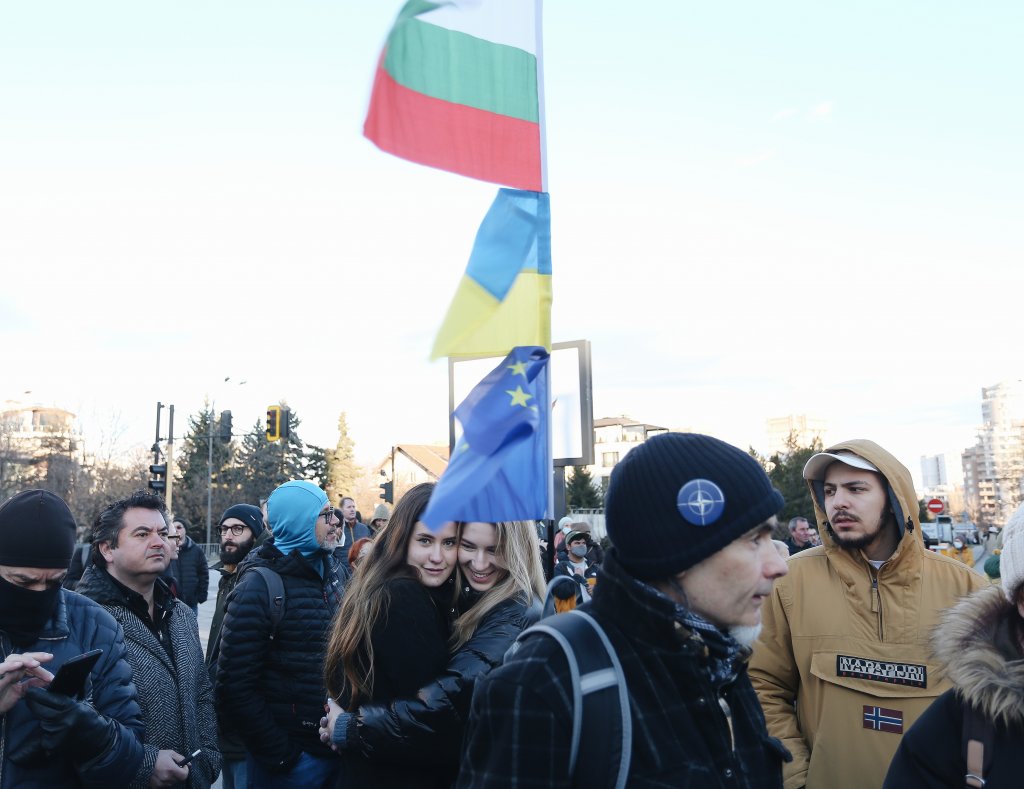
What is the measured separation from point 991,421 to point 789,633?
723 ft

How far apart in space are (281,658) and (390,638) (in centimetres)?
138

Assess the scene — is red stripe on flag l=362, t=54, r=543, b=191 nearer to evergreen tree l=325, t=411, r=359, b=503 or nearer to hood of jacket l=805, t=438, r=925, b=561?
hood of jacket l=805, t=438, r=925, b=561

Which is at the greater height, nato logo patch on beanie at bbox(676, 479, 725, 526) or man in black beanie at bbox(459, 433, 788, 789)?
nato logo patch on beanie at bbox(676, 479, 725, 526)

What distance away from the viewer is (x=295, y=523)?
193 inches

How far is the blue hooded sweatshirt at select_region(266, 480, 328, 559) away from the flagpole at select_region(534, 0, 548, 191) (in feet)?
7.91

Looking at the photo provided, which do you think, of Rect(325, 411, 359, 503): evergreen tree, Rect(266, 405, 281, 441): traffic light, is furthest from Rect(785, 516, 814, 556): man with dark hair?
Rect(325, 411, 359, 503): evergreen tree

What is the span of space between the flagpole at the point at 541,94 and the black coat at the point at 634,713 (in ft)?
5.38

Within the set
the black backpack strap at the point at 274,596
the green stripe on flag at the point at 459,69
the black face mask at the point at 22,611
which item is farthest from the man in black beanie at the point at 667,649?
the black backpack strap at the point at 274,596

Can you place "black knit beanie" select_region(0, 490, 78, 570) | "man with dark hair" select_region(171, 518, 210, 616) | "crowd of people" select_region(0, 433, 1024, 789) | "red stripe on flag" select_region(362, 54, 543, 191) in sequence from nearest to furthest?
"crowd of people" select_region(0, 433, 1024, 789), "red stripe on flag" select_region(362, 54, 543, 191), "black knit beanie" select_region(0, 490, 78, 570), "man with dark hair" select_region(171, 518, 210, 616)

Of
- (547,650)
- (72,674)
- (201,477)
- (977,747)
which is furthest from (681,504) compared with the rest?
(201,477)

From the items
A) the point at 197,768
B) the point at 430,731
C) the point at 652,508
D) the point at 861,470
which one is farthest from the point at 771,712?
the point at 197,768

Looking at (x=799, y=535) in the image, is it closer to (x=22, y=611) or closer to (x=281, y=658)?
(x=281, y=658)

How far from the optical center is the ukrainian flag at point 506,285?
10.1 ft

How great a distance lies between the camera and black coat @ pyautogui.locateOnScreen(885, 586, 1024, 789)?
91.4 inches
